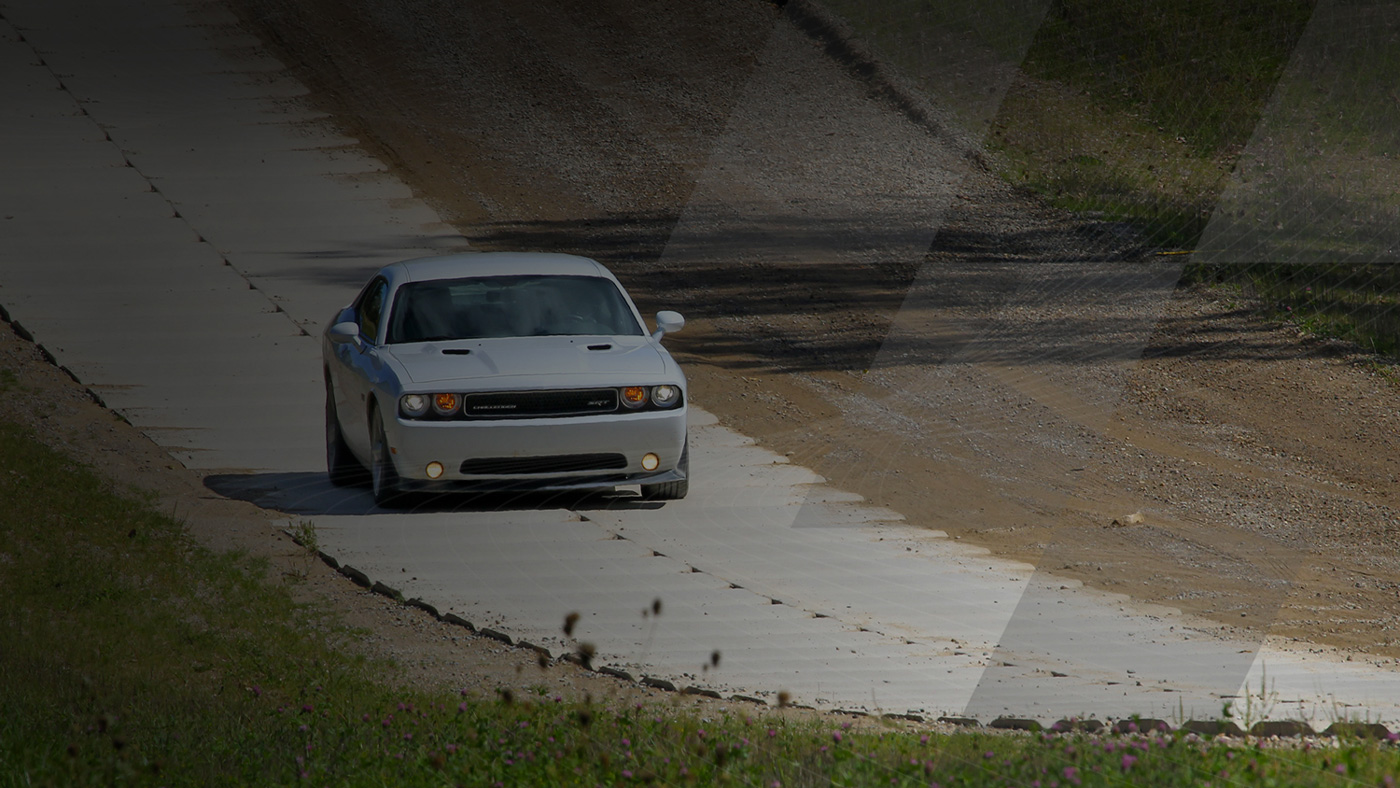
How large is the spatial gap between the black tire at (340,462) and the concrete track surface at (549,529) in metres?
0.19

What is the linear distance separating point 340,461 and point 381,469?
4.21ft

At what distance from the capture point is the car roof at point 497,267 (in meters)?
9.96

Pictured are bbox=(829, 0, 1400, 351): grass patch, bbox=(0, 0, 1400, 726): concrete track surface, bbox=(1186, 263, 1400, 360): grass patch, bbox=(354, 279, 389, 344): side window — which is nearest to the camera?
bbox=(0, 0, 1400, 726): concrete track surface

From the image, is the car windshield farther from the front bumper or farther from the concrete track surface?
the concrete track surface

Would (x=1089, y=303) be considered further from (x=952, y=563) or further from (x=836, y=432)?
(x=952, y=563)

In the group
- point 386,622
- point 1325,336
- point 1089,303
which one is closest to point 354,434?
point 386,622

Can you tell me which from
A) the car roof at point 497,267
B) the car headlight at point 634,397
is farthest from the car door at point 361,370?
the car headlight at point 634,397

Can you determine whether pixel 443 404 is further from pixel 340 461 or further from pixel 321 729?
pixel 321 729

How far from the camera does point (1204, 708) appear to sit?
6.41 m

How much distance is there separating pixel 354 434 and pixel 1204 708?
19.1 feet

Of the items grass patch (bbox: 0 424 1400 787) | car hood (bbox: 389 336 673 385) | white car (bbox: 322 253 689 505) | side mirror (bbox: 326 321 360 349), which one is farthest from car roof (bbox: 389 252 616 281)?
grass patch (bbox: 0 424 1400 787)

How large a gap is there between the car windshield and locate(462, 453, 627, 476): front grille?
3.77ft

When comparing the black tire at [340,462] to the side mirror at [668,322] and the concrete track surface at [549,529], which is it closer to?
the concrete track surface at [549,529]

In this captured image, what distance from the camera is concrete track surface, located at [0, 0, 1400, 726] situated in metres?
7.06
